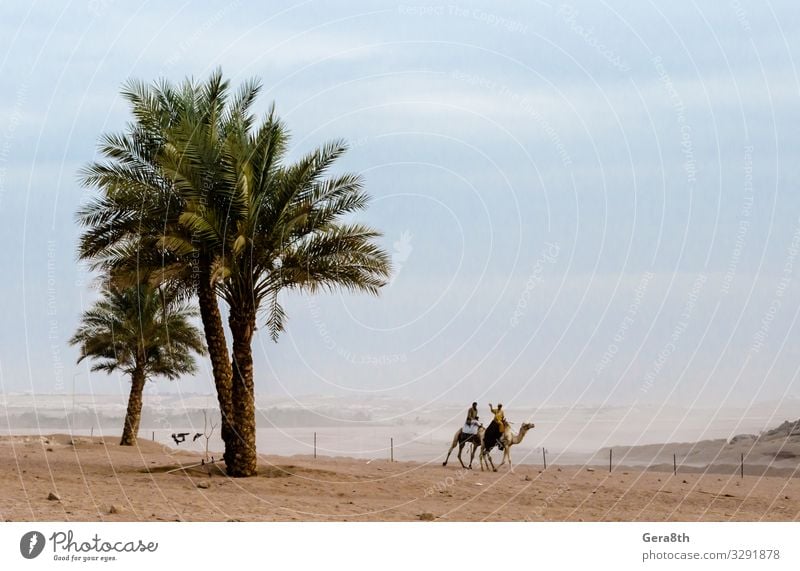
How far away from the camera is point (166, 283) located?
87.3 feet

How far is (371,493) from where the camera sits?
79.9 feet

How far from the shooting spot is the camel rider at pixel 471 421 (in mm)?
30172

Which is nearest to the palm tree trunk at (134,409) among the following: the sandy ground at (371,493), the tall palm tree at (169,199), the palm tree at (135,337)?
the palm tree at (135,337)

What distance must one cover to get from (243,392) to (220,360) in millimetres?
1113

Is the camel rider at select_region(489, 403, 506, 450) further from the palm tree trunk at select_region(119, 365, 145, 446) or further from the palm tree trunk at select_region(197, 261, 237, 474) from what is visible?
the palm tree trunk at select_region(119, 365, 145, 446)

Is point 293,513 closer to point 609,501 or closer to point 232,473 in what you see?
point 232,473

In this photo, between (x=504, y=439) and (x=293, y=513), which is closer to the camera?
(x=293, y=513)

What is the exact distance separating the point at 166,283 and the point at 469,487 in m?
8.73

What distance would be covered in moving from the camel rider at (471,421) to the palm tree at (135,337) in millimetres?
15369

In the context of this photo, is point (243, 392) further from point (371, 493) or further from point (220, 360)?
point (371, 493)

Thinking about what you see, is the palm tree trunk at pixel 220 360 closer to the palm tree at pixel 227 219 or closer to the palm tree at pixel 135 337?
the palm tree at pixel 227 219
